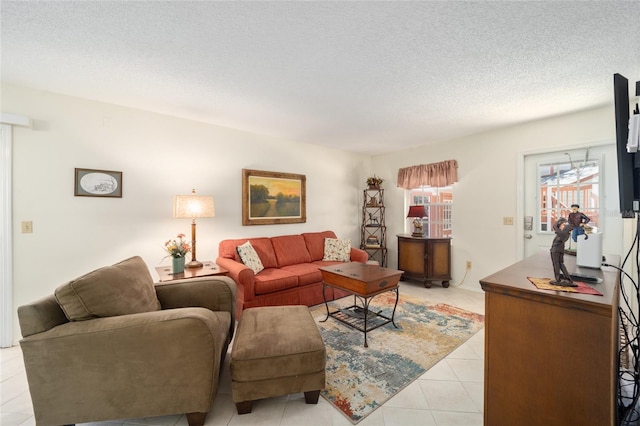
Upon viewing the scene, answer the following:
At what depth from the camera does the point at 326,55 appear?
1.91 meters

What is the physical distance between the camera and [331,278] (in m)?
2.70

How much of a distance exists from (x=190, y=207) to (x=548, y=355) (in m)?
2.99

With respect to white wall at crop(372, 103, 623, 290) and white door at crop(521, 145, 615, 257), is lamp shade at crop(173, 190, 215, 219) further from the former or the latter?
white door at crop(521, 145, 615, 257)

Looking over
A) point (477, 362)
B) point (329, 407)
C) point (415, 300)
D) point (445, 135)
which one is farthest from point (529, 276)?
point (445, 135)

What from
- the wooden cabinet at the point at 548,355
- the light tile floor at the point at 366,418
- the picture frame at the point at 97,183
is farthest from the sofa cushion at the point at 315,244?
the wooden cabinet at the point at 548,355

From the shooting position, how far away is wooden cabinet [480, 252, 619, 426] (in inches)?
36.9

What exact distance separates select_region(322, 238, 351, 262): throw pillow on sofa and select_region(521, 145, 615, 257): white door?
241 centimetres

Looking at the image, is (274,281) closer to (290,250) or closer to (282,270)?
(282,270)

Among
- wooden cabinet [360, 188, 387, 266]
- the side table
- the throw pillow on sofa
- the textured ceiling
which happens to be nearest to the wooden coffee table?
the throw pillow on sofa

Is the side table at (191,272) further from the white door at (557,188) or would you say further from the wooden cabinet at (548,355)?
the white door at (557,188)

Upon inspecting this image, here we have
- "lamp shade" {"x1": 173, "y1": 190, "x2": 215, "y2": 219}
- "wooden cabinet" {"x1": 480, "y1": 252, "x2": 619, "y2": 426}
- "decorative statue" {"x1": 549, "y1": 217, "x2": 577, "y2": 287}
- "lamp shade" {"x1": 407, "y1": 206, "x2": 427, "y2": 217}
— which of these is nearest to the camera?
"wooden cabinet" {"x1": 480, "y1": 252, "x2": 619, "y2": 426}

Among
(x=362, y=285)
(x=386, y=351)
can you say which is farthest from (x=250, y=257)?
(x=386, y=351)

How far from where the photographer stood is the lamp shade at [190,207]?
9.14ft

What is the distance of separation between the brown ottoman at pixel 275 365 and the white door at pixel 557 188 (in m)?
3.25
